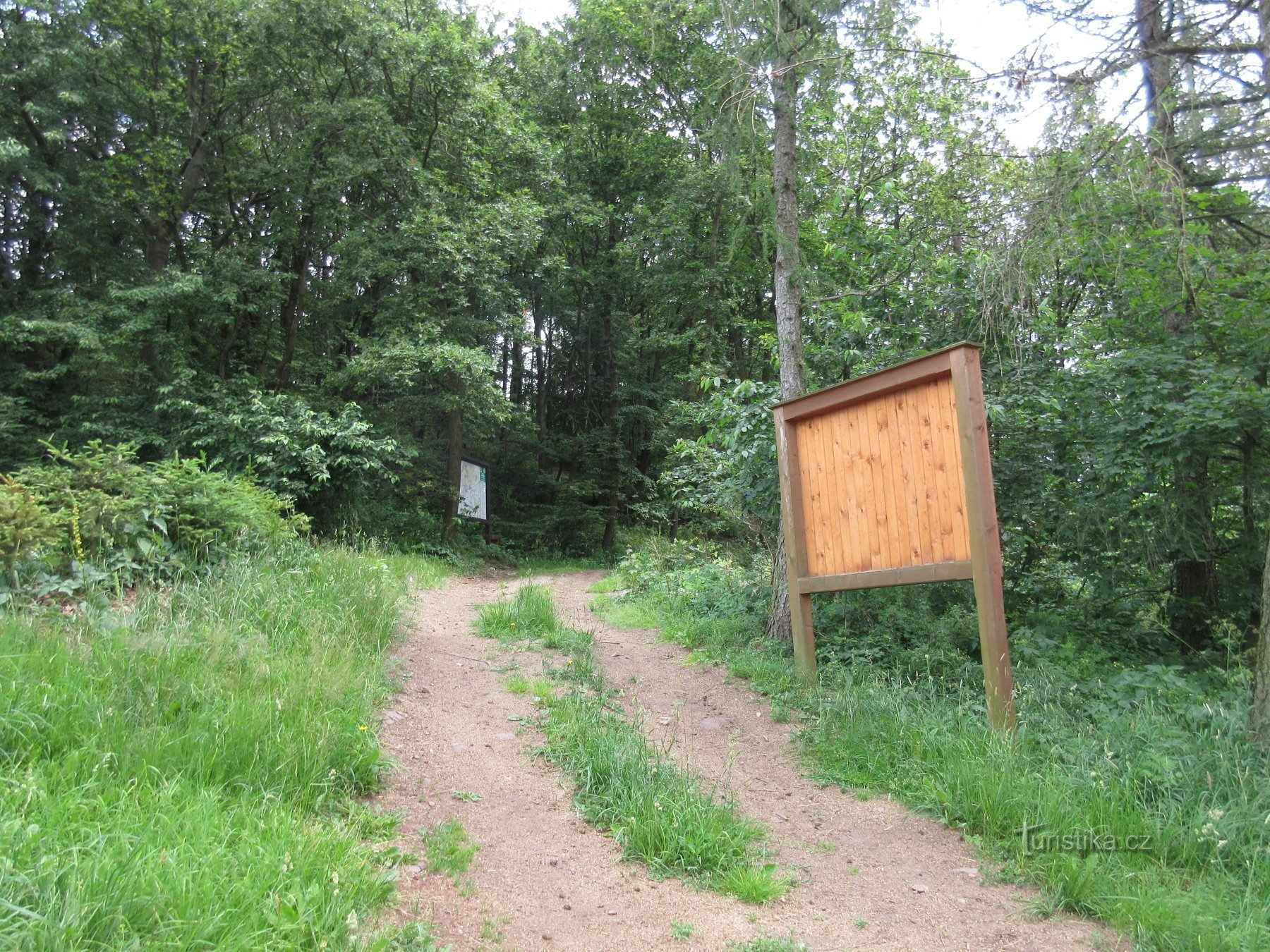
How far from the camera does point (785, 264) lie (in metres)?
7.66

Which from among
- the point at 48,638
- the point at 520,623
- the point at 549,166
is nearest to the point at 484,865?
the point at 48,638

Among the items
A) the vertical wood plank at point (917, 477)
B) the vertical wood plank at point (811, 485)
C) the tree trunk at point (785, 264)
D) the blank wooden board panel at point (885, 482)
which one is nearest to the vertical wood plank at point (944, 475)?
the blank wooden board panel at point (885, 482)

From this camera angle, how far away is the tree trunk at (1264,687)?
4.04 metres

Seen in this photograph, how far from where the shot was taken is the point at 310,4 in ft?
49.9

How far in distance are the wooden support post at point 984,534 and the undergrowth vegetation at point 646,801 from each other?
1.94 meters

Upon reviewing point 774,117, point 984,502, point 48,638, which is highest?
point 774,117

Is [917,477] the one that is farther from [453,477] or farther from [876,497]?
[453,477]

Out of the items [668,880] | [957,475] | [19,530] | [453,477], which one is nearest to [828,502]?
[957,475]

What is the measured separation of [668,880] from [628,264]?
2112 cm

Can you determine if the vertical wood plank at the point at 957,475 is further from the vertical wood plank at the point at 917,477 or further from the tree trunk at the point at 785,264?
the tree trunk at the point at 785,264

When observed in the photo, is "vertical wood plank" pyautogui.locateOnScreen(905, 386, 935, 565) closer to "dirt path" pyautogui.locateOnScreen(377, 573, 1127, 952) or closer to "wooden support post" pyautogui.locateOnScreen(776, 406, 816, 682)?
"wooden support post" pyautogui.locateOnScreen(776, 406, 816, 682)

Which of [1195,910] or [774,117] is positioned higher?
[774,117]

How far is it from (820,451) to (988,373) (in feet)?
8.01

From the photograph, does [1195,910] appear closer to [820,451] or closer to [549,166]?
[820,451]
